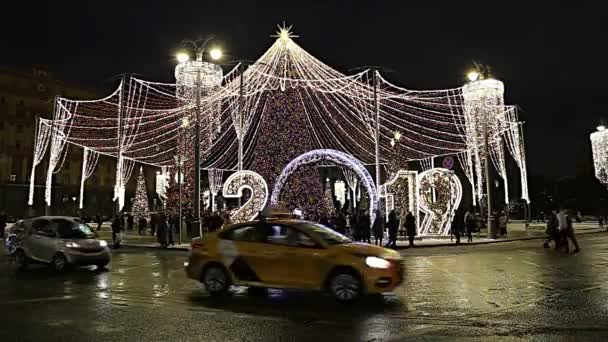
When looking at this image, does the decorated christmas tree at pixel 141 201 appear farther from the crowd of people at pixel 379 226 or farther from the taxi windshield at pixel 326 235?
the taxi windshield at pixel 326 235

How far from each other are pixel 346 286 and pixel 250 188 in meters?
17.4

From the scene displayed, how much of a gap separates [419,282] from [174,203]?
21.5 m

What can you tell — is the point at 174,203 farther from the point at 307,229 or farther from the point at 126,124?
the point at 307,229

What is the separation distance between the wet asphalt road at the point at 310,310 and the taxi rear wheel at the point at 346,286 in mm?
198

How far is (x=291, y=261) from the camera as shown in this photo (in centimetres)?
1034

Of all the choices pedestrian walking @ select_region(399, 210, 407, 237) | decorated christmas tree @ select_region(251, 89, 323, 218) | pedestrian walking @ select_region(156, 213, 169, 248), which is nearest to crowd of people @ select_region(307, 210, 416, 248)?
decorated christmas tree @ select_region(251, 89, 323, 218)

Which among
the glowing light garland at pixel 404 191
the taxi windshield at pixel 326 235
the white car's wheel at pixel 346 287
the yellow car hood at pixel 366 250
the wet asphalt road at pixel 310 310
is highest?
the glowing light garland at pixel 404 191

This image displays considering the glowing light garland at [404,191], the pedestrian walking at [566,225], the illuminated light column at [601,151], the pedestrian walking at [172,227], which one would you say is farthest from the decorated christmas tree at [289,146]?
the illuminated light column at [601,151]

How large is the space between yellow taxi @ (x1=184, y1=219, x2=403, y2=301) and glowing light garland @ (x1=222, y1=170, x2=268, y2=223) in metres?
15.5

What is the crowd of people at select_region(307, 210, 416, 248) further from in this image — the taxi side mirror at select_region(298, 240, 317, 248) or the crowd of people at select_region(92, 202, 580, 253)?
the taxi side mirror at select_region(298, 240, 317, 248)

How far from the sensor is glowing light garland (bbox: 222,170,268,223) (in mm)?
26938

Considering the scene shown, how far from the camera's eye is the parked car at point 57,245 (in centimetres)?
1567

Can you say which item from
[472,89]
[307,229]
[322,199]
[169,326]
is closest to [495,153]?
[472,89]

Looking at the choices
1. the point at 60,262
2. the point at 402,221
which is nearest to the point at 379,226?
the point at 402,221
